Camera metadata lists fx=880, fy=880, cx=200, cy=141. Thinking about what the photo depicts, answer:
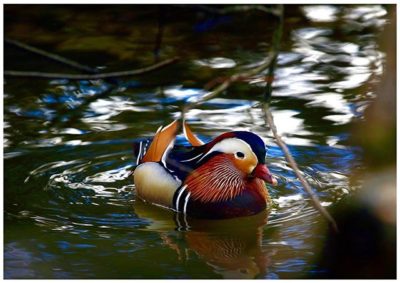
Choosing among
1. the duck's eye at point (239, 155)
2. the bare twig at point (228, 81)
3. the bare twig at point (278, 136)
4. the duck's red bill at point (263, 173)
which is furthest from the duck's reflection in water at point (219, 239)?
the bare twig at point (228, 81)

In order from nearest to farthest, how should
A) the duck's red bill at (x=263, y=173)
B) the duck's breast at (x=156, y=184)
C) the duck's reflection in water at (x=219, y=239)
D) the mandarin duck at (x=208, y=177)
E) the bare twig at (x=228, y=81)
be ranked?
the bare twig at (x=228, y=81) < the duck's reflection in water at (x=219, y=239) < the duck's red bill at (x=263, y=173) < the mandarin duck at (x=208, y=177) < the duck's breast at (x=156, y=184)

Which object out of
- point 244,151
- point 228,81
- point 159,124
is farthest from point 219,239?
point 228,81

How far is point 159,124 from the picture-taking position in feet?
19.3

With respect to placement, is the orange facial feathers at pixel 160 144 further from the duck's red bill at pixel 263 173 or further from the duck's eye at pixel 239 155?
the duck's red bill at pixel 263 173

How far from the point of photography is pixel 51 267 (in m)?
4.07

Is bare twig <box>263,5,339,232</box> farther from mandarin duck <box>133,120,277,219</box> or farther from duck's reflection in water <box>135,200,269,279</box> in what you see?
mandarin duck <box>133,120,277,219</box>

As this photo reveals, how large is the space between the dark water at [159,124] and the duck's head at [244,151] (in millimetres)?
239

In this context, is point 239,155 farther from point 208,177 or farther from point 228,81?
point 228,81

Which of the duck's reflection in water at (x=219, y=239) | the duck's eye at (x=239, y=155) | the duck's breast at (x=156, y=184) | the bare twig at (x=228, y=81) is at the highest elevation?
the bare twig at (x=228, y=81)

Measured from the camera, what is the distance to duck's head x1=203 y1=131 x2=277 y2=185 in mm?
4805

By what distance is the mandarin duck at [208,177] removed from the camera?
192 inches

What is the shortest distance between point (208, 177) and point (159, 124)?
39.3 inches

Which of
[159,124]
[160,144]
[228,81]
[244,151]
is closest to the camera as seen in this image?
[228,81]

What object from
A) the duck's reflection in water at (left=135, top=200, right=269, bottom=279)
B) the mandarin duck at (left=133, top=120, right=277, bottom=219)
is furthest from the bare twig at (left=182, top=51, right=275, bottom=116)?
the mandarin duck at (left=133, top=120, right=277, bottom=219)
